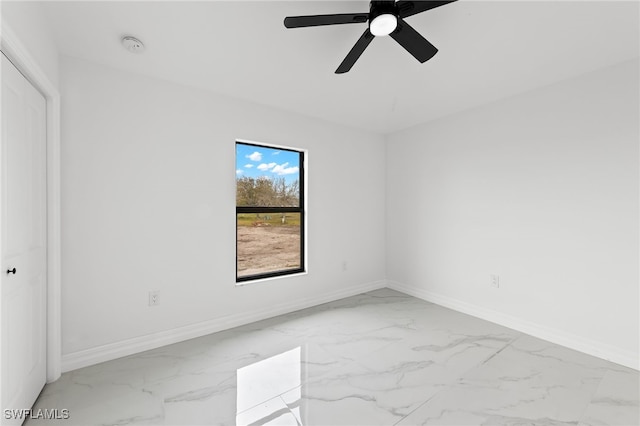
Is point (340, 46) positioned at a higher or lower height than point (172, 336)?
higher

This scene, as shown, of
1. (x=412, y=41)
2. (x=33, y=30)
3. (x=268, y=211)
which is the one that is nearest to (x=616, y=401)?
(x=412, y=41)

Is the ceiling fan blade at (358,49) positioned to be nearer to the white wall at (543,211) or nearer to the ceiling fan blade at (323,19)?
the ceiling fan blade at (323,19)

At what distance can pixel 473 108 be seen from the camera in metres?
3.16

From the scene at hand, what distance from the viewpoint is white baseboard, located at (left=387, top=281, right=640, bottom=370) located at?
2.20m

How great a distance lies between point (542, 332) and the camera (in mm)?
2611

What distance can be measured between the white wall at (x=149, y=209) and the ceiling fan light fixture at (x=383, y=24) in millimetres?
1739

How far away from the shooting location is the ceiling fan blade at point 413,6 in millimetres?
1382

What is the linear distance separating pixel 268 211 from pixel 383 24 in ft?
7.25

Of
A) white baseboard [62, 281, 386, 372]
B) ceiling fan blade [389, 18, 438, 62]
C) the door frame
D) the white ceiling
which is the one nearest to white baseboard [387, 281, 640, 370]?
white baseboard [62, 281, 386, 372]

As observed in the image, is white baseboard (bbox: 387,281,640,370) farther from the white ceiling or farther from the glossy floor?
the white ceiling

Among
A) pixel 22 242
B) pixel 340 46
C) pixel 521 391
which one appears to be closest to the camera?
pixel 22 242

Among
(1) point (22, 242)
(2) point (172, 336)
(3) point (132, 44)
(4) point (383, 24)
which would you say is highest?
(3) point (132, 44)

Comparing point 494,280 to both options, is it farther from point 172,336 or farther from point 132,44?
point 132,44

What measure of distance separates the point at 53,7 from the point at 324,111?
230cm
